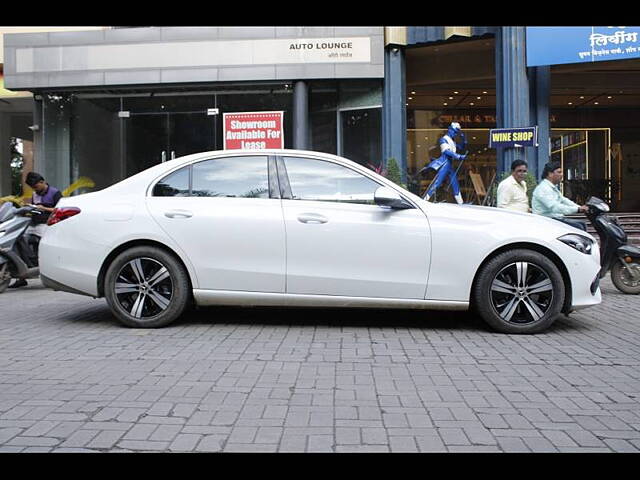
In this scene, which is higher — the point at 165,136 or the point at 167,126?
the point at 167,126

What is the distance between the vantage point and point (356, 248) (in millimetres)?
5539

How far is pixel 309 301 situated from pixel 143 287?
5.15 feet

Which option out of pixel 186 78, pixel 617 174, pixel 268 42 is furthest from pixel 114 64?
pixel 617 174

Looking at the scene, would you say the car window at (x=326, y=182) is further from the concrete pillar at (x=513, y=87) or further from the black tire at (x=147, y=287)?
the concrete pillar at (x=513, y=87)

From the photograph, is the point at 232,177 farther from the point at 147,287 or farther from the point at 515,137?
the point at 515,137

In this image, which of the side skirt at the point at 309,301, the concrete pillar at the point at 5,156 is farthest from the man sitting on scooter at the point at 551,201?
the concrete pillar at the point at 5,156

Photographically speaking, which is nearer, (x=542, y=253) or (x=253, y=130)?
(x=542, y=253)

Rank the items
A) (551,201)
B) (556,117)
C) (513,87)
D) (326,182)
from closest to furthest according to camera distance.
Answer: (326,182) < (551,201) < (513,87) < (556,117)

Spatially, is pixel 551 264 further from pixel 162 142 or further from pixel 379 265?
pixel 162 142

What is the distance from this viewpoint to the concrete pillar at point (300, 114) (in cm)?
1628

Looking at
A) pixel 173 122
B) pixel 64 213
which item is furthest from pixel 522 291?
pixel 173 122

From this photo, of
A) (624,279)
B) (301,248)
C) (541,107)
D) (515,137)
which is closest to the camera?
(301,248)

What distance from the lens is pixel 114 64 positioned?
54.3ft

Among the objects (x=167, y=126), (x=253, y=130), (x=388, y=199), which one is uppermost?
(x=167, y=126)
